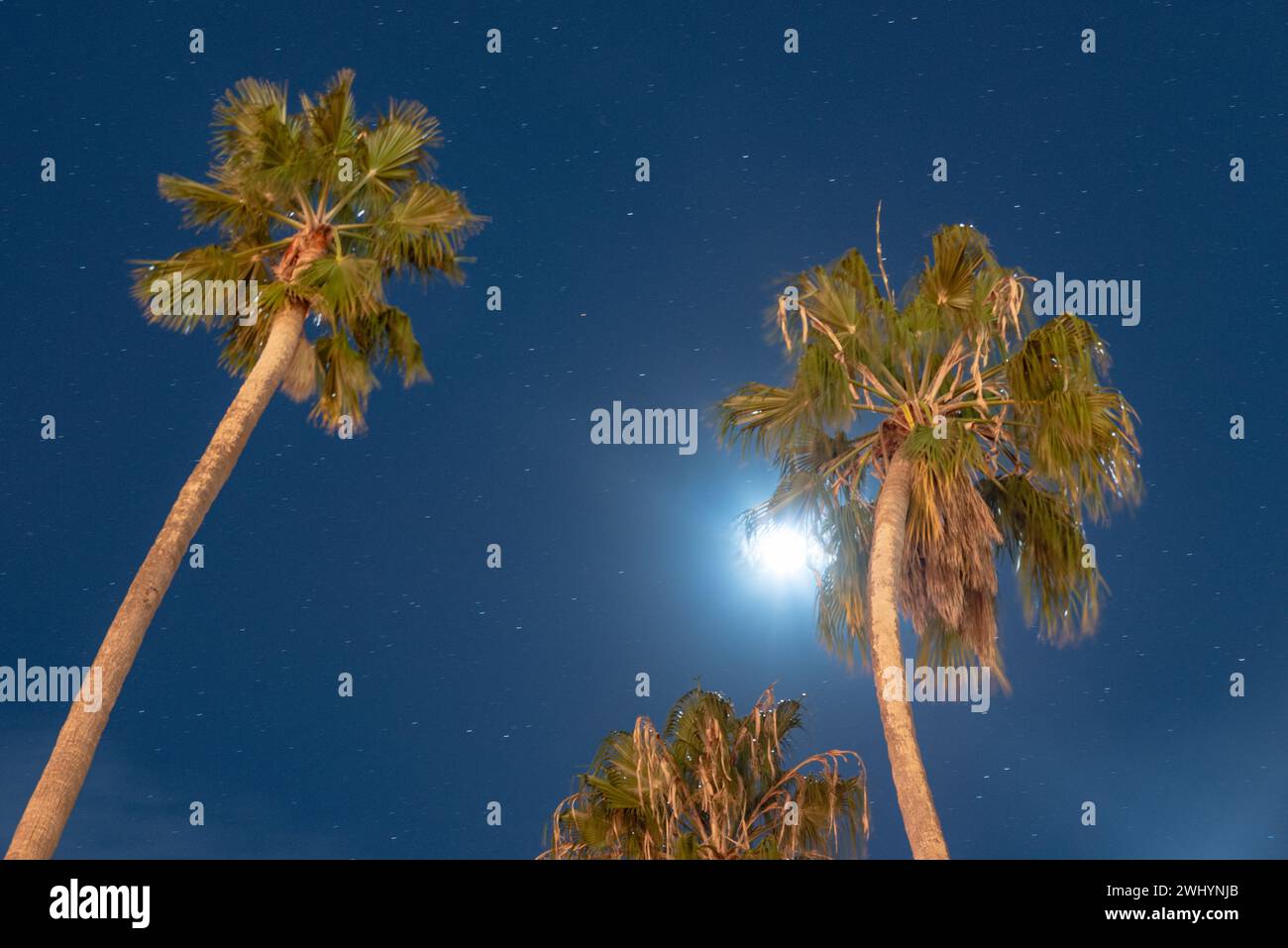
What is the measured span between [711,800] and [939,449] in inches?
260

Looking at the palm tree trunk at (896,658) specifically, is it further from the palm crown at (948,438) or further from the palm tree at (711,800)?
the palm tree at (711,800)

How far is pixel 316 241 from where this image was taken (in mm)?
17500

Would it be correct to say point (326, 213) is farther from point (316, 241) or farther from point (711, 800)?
point (711, 800)

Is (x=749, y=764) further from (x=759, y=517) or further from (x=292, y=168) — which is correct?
(x=292, y=168)

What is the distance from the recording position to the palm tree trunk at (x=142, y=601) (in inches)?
476

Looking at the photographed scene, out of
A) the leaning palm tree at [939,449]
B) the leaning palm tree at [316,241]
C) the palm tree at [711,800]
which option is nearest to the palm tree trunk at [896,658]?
the leaning palm tree at [939,449]

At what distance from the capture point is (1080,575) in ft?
48.8

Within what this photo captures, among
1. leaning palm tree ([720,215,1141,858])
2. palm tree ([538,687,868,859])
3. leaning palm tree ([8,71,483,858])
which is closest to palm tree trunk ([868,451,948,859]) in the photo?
leaning palm tree ([720,215,1141,858])

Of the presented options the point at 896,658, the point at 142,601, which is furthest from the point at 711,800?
the point at 142,601

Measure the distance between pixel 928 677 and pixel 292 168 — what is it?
10876mm

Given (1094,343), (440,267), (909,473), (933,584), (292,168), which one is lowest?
(933,584)

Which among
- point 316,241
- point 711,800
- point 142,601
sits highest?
point 316,241

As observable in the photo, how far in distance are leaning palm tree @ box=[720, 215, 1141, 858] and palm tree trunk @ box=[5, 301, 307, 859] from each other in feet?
20.0
